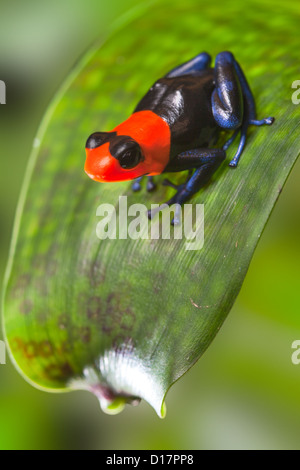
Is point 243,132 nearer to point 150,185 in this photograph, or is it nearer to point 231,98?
point 231,98

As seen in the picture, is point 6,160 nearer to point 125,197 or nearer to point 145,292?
point 125,197

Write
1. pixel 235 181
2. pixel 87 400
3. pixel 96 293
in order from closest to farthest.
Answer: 1. pixel 235 181
2. pixel 96 293
3. pixel 87 400

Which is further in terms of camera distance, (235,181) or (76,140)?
(76,140)

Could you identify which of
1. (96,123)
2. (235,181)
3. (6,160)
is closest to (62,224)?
(96,123)

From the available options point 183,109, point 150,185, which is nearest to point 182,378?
point 150,185

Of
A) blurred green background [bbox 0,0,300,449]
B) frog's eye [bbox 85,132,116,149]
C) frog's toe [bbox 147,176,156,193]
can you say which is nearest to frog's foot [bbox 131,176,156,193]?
frog's toe [bbox 147,176,156,193]

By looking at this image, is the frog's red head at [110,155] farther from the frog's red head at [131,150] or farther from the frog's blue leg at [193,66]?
the frog's blue leg at [193,66]
